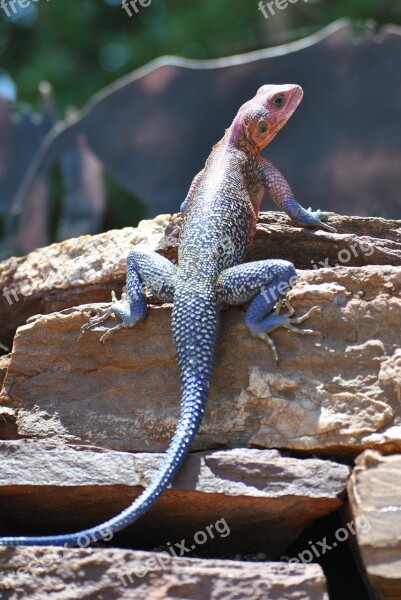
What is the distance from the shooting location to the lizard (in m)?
3.42

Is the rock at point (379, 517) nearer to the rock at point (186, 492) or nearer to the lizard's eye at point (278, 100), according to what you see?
the rock at point (186, 492)

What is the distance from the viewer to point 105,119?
8000 millimetres

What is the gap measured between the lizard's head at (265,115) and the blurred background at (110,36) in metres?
4.45

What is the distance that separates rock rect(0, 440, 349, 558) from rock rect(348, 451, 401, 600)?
12 cm

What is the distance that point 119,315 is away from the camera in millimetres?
4004

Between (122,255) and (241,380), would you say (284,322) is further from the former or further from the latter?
(122,255)

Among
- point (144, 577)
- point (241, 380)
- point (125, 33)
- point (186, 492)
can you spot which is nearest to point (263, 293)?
point (241, 380)

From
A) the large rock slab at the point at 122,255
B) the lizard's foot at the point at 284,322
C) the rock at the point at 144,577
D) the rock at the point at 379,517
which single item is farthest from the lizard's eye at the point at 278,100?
the rock at the point at 144,577

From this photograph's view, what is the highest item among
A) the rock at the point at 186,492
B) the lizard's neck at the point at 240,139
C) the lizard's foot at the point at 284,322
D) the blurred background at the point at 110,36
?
the blurred background at the point at 110,36

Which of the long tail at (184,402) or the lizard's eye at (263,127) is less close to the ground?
the lizard's eye at (263,127)

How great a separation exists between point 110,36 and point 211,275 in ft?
26.5

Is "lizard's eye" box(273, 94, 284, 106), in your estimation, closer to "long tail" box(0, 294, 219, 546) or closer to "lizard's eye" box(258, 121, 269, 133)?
"lizard's eye" box(258, 121, 269, 133)

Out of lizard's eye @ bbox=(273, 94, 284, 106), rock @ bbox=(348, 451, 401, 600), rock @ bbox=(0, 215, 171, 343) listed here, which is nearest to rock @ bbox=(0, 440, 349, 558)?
rock @ bbox=(348, 451, 401, 600)

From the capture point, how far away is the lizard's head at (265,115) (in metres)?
4.65
